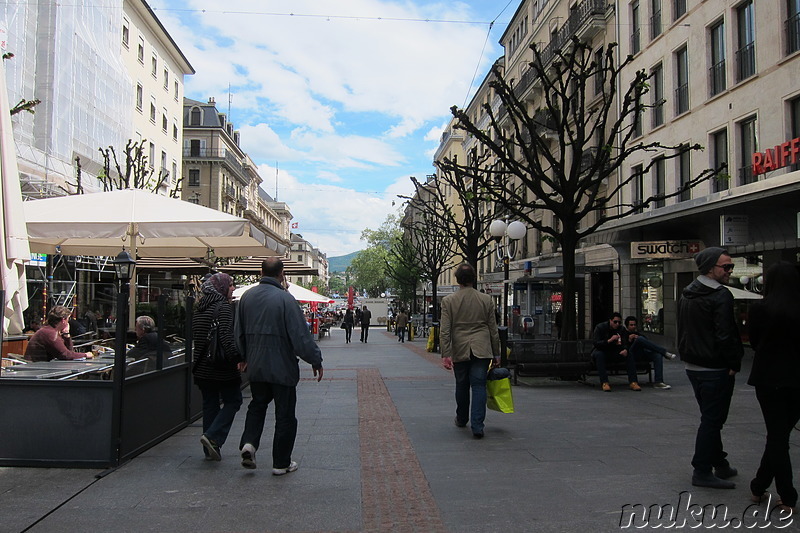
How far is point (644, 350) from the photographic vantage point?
1218cm

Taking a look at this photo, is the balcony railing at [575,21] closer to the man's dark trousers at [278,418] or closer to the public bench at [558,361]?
the public bench at [558,361]

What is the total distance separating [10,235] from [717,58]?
67.6 feet

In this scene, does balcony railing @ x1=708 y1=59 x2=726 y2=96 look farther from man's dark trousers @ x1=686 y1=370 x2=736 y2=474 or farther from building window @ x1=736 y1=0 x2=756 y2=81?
man's dark trousers @ x1=686 y1=370 x2=736 y2=474

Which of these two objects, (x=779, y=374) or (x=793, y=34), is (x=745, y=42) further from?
(x=779, y=374)

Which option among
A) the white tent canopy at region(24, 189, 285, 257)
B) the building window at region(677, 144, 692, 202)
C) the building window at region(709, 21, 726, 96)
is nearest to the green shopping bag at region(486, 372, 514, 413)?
the white tent canopy at region(24, 189, 285, 257)

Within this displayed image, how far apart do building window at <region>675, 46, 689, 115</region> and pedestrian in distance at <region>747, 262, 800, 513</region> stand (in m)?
19.8

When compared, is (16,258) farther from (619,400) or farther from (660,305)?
(660,305)

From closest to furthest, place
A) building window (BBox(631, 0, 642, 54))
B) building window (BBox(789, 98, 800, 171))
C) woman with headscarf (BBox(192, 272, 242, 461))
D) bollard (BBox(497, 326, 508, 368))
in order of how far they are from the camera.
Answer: woman with headscarf (BBox(192, 272, 242, 461)) < bollard (BBox(497, 326, 508, 368)) < building window (BBox(789, 98, 800, 171)) < building window (BBox(631, 0, 642, 54))

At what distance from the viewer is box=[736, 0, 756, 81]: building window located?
1888cm

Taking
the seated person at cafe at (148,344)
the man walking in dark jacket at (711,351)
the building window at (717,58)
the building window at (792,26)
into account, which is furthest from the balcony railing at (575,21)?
the man walking in dark jacket at (711,351)

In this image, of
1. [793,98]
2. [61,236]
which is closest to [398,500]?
[61,236]

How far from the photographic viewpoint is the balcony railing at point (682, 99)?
22484 millimetres

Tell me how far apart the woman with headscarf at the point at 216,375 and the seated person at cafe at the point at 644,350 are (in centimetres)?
780

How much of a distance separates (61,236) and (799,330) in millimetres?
7901
